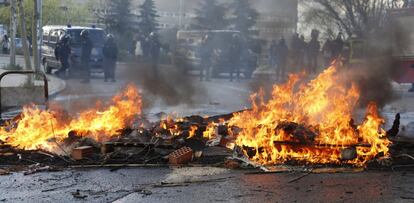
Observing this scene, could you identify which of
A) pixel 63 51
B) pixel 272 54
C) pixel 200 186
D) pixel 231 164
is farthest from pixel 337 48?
pixel 200 186

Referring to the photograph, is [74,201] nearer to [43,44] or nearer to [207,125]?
[207,125]

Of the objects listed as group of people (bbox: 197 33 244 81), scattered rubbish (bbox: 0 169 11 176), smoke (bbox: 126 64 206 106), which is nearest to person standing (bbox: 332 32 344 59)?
group of people (bbox: 197 33 244 81)

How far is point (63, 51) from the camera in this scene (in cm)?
1862

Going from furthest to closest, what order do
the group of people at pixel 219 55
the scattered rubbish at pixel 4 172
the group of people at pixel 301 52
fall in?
the group of people at pixel 219 55 → the group of people at pixel 301 52 → the scattered rubbish at pixel 4 172

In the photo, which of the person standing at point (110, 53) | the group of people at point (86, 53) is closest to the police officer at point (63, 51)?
the group of people at point (86, 53)

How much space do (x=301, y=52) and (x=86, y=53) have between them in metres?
7.62

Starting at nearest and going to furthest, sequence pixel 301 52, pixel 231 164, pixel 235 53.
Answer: pixel 231 164 → pixel 301 52 → pixel 235 53

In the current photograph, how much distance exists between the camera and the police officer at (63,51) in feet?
60.6

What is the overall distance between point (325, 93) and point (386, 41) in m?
5.66

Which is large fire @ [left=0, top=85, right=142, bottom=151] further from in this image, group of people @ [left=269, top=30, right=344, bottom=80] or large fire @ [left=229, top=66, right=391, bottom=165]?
group of people @ [left=269, top=30, right=344, bottom=80]

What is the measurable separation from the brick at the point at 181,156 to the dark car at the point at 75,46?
13.4 m

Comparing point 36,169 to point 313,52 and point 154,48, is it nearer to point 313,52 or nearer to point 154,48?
point 154,48

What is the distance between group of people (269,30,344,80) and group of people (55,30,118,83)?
5602 mm

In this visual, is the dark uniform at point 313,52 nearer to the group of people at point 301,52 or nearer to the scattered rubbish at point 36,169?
the group of people at point 301,52
